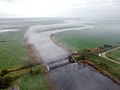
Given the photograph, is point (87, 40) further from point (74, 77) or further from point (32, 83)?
point (32, 83)

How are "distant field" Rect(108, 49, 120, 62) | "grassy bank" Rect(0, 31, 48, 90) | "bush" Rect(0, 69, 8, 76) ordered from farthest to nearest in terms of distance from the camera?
"distant field" Rect(108, 49, 120, 62)
"bush" Rect(0, 69, 8, 76)
"grassy bank" Rect(0, 31, 48, 90)

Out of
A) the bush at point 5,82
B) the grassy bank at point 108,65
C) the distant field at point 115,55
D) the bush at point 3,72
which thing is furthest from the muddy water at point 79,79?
the bush at point 3,72

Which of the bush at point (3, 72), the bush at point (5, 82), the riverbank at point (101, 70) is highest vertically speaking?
the bush at point (5, 82)

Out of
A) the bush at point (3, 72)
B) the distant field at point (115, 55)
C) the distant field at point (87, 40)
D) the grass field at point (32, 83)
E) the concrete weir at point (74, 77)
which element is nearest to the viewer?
the grass field at point (32, 83)

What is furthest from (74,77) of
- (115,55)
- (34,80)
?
(115,55)

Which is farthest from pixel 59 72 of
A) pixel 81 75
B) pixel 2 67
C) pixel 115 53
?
pixel 115 53

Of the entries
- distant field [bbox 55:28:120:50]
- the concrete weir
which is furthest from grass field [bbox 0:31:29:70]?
distant field [bbox 55:28:120:50]

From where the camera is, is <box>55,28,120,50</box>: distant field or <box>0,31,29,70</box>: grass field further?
<box>55,28,120,50</box>: distant field

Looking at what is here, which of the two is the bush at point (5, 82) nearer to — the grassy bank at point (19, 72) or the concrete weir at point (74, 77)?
the grassy bank at point (19, 72)

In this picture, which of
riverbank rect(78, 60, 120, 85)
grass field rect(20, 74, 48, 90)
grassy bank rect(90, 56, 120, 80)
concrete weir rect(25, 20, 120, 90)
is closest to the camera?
grass field rect(20, 74, 48, 90)

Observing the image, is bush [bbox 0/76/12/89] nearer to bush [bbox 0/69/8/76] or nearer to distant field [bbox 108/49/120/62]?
bush [bbox 0/69/8/76]

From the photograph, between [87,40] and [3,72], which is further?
[87,40]
